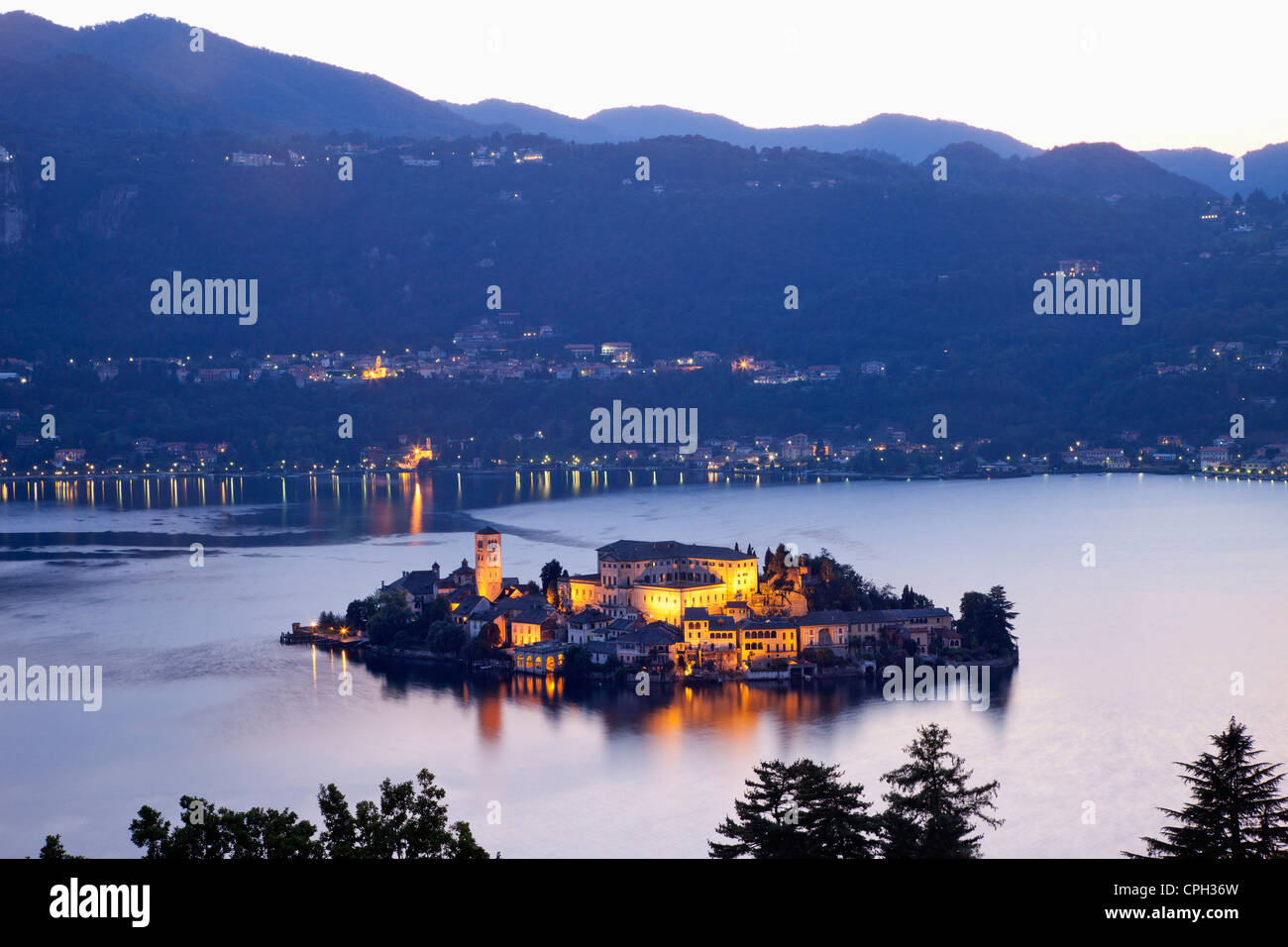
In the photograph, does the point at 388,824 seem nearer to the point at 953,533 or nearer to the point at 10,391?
the point at 953,533

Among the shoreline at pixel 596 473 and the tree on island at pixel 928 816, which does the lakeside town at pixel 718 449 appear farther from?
the tree on island at pixel 928 816

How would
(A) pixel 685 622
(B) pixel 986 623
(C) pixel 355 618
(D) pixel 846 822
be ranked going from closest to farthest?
(D) pixel 846 822, (A) pixel 685 622, (B) pixel 986 623, (C) pixel 355 618

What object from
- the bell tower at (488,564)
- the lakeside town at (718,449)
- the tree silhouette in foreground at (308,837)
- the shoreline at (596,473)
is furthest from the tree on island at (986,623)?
the lakeside town at (718,449)

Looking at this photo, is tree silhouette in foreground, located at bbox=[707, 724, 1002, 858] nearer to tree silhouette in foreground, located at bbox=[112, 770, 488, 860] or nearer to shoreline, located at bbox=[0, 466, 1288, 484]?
tree silhouette in foreground, located at bbox=[112, 770, 488, 860]

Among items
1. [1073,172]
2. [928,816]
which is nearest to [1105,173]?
[1073,172]

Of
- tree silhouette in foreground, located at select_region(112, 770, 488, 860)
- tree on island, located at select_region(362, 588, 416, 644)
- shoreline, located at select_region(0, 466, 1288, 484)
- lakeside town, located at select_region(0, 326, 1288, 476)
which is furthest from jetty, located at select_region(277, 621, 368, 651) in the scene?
lakeside town, located at select_region(0, 326, 1288, 476)

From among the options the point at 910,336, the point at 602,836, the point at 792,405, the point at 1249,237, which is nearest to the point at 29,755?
the point at 602,836

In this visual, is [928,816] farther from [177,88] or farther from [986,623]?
[177,88]
